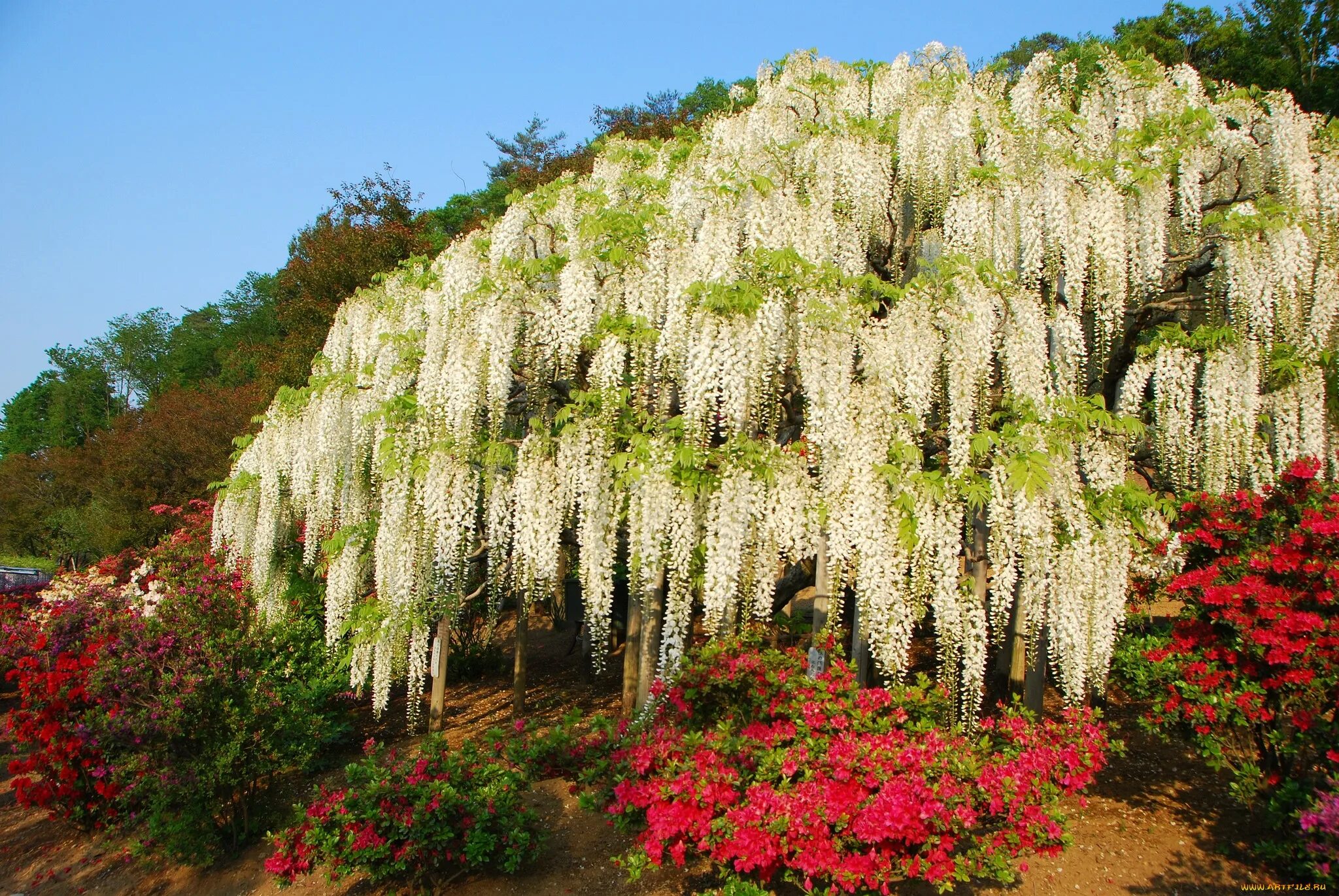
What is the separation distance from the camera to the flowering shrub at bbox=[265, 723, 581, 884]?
5.50 m

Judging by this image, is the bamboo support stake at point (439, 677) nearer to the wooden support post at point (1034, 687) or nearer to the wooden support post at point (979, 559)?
the wooden support post at point (979, 559)

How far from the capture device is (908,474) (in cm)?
581

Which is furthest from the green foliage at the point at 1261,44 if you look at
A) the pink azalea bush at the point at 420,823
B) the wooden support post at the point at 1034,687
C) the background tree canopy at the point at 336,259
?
the pink azalea bush at the point at 420,823

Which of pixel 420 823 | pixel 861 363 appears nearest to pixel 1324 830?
pixel 861 363

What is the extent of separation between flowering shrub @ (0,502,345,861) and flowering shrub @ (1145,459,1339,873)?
7530mm

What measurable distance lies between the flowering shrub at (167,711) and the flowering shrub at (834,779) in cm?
413

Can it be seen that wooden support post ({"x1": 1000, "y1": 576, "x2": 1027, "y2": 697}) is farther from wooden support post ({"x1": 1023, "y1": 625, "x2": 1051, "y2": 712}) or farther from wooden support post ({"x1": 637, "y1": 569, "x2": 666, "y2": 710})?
wooden support post ({"x1": 637, "y1": 569, "x2": 666, "y2": 710})

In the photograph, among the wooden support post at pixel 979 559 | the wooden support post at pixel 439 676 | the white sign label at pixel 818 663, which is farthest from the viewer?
the wooden support post at pixel 439 676

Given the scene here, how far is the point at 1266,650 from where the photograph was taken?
4965 millimetres

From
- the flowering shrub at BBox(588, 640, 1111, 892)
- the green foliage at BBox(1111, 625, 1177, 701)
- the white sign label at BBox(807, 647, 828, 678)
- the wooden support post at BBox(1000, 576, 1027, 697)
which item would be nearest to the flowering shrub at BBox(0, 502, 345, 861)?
the flowering shrub at BBox(588, 640, 1111, 892)

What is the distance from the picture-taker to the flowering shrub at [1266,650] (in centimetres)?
479

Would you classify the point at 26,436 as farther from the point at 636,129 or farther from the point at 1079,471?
the point at 1079,471

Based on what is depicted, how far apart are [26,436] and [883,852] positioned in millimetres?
70035

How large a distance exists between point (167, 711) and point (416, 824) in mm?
2924
